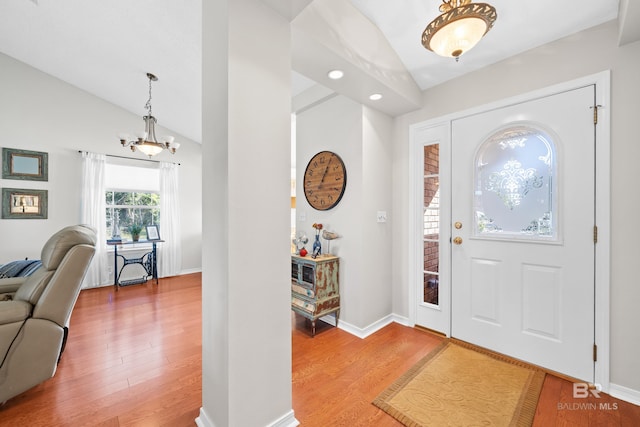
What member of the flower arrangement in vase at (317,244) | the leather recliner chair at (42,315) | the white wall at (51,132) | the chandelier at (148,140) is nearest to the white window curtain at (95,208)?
the white wall at (51,132)

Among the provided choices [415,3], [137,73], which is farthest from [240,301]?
[137,73]

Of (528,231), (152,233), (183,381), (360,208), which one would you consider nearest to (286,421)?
(183,381)

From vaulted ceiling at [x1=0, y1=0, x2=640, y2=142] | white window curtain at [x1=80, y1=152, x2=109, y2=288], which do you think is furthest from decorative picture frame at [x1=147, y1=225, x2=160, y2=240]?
vaulted ceiling at [x1=0, y1=0, x2=640, y2=142]

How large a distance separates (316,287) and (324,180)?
1209 millimetres

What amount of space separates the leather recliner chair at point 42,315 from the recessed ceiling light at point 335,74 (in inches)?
91.6

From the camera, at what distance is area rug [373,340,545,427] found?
1.50 m

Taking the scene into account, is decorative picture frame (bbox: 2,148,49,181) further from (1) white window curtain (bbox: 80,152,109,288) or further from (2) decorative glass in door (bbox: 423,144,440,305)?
(2) decorative glass in door (bbox: 423,144,440,305)

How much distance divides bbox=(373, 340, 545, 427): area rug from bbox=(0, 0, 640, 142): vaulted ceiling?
241 cm

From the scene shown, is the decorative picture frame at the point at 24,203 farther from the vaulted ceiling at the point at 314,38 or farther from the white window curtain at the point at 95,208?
the vaulted ceiling at the point at 314,38

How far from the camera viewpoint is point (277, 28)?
55.1 inches

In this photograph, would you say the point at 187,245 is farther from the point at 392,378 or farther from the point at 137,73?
the point at 392,378

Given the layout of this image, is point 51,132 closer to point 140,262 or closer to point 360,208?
point 140,262

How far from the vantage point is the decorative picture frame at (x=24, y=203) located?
358cm

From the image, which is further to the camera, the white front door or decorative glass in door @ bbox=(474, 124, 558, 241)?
decorative glass in door @ bbox=(474, 124, 558, 241)
